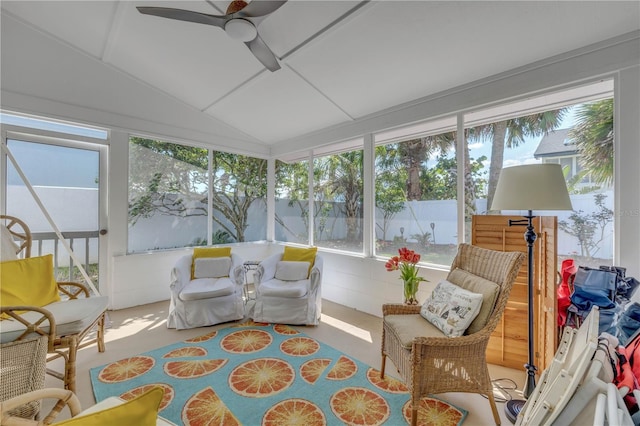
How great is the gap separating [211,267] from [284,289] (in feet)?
3.63

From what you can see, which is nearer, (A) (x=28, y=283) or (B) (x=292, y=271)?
(A) (x=28, y=283)

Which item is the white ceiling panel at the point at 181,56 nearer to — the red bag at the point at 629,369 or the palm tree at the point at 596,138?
the palm tree at the point at 596,138

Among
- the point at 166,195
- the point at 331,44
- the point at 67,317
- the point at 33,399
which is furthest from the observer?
the point at 166,195

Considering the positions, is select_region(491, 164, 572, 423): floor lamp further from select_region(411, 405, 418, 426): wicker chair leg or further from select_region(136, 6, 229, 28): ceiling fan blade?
select_region(136, 6, 229, 28): ceiling fan blade

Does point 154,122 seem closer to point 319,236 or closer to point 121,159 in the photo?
point 121,159

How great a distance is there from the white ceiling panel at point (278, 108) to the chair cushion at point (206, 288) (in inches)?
95.0

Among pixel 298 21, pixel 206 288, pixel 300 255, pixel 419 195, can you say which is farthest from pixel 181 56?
pixel 419 195

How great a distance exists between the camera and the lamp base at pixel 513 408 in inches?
70.4

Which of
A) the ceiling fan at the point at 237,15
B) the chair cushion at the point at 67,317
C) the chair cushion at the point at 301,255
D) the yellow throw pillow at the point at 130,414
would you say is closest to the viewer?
the yellow throw pillow at the point at 130,414

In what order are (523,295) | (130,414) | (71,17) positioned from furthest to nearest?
(71,17)
(523,295)
(130,414)

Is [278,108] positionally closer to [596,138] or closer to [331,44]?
[331,44]

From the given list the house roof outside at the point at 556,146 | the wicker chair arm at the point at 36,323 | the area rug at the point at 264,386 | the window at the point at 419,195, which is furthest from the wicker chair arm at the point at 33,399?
the house roof outside at the point at 556,146

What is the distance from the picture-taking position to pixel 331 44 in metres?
2.53

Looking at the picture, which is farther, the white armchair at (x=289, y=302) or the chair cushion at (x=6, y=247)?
the white armchair at (x=289, y=302)
